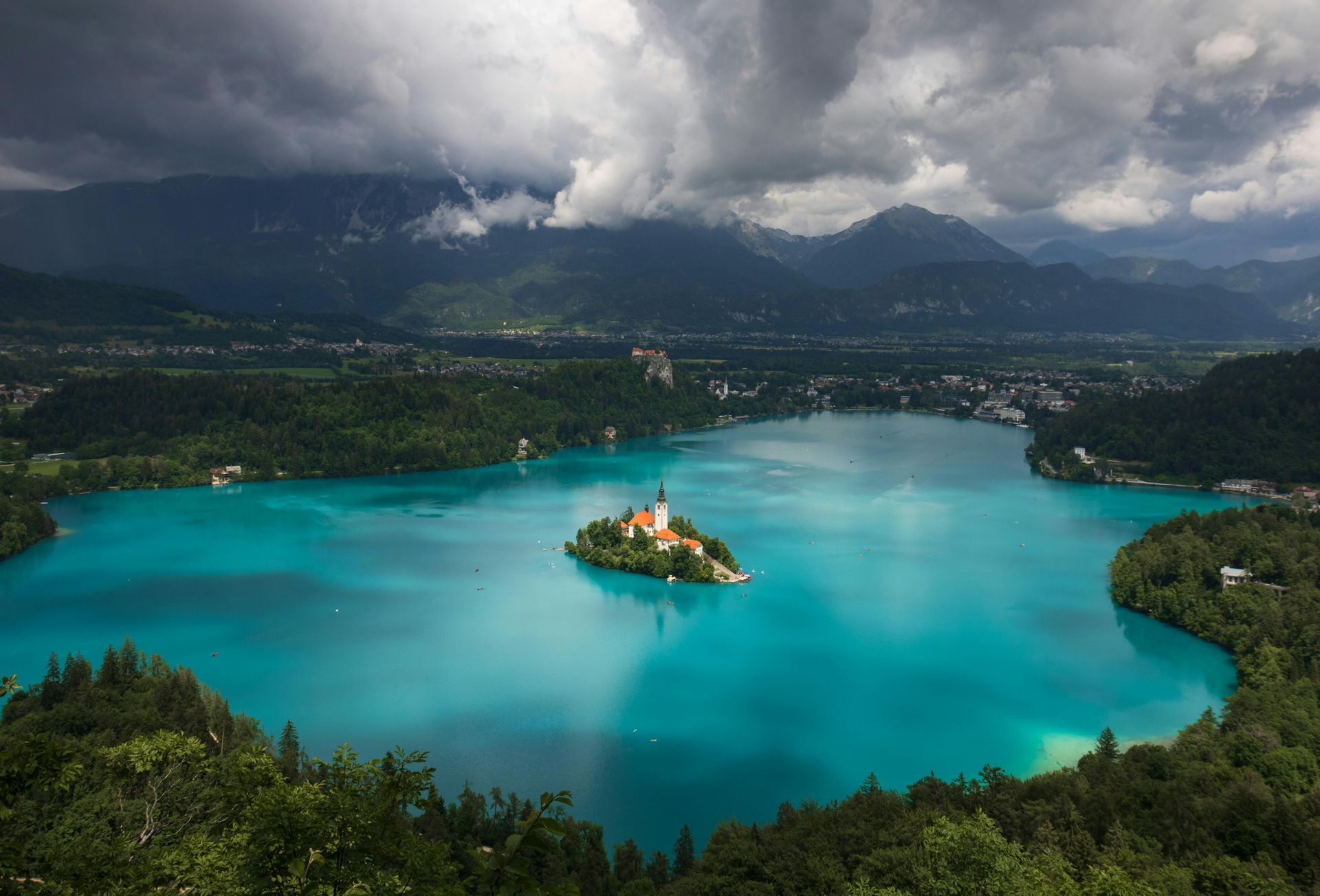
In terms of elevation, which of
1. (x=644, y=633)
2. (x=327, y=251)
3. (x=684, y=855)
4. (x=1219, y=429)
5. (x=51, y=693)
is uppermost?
(x=327, y=251)

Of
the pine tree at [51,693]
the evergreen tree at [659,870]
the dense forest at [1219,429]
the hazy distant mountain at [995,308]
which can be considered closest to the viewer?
the evergreen tree at [659,870]

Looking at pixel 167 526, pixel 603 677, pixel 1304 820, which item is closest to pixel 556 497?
pixel 167 526

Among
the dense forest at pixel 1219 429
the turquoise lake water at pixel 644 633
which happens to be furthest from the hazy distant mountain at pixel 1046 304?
the turquoise lake water at pixel 644 633

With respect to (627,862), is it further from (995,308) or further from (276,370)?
(995,308)

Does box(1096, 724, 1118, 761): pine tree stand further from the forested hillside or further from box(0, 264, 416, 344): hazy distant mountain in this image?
box(0, 264, 416, 344): hazy distant mountain

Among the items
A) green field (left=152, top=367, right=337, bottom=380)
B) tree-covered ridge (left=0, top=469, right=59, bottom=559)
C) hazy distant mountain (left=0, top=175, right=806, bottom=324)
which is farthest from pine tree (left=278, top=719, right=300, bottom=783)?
hazy distant mountain (left=0, top=175, right=806, bottom=324)

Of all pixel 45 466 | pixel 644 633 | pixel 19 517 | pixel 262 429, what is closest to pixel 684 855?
pixel 644 633

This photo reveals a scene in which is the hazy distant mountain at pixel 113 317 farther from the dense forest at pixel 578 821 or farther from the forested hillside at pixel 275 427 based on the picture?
the dense forest at pixel 578 821
